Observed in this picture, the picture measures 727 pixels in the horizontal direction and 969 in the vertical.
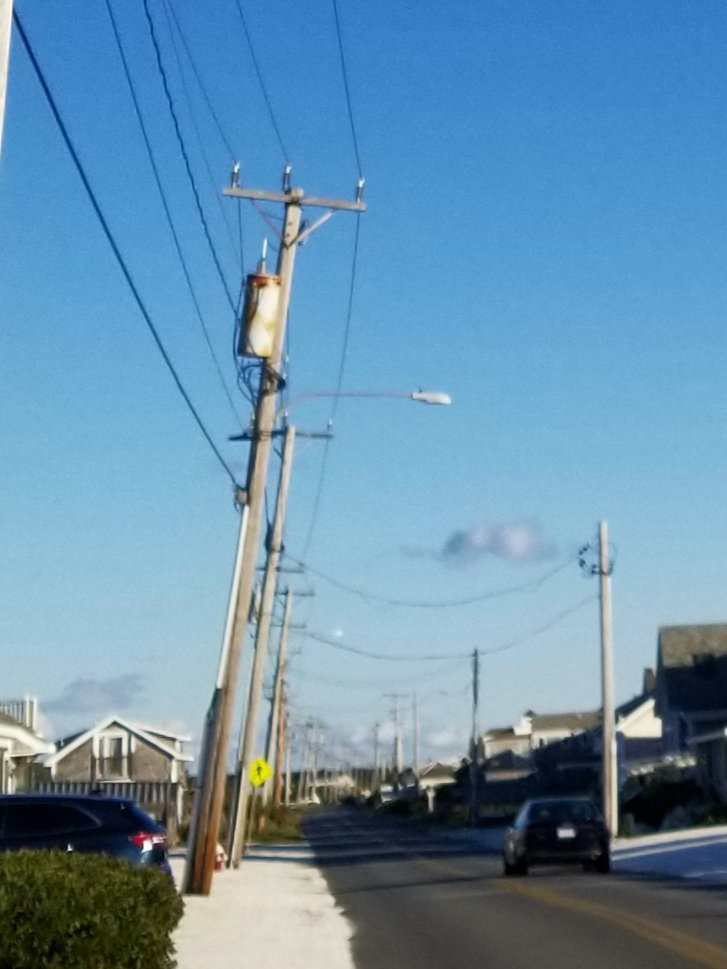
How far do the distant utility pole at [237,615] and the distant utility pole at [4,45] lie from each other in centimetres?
1610

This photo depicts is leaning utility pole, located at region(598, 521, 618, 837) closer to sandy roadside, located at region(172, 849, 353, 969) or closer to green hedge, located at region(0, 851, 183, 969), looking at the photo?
sandy roadside, located at region(172, 849, 353, 969)

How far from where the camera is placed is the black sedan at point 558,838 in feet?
110

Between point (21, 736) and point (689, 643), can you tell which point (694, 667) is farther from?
point (21, 736)

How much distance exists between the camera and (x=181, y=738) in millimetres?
73438

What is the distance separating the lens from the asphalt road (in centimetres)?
1705

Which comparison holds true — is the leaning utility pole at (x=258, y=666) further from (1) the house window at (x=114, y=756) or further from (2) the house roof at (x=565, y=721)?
(2) the house roof at (x=565, y=721)

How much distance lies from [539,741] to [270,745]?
55.7 m

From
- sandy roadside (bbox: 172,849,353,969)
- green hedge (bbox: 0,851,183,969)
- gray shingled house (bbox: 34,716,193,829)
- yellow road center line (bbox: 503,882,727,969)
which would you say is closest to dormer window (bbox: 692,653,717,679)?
gray shingled house (bbox: 34,716,193,829)

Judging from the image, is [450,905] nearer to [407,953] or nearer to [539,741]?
[407,953]

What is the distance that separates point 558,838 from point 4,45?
24.9 meters

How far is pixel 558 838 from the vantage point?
3359cm

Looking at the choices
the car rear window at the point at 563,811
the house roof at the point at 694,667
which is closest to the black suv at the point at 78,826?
the car rear window at the point at 563,811

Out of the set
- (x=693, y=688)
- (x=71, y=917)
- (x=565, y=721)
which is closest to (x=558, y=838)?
(x=71, y=917)

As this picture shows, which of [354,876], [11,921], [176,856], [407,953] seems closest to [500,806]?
[176,856]
